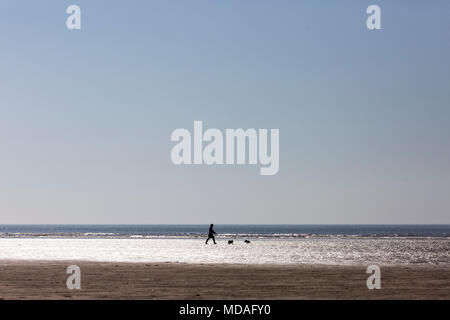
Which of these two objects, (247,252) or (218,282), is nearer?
(218,282)

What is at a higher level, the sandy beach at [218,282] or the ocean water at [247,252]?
the sandy beach at [218,282]

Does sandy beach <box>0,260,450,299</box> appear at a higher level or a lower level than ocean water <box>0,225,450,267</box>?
higher

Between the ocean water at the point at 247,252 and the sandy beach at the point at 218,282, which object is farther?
the ocean water at the point at 247,252

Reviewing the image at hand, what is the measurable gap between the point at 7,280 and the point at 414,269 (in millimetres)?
15808

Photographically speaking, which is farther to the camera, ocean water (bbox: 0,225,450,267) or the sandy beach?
ocean water (bbox: 0,225,450,267)

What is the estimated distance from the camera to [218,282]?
2038cm

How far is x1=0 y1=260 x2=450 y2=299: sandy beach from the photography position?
1725 centimetres

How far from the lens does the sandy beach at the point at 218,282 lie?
17.2 meters

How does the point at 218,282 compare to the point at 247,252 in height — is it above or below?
above
